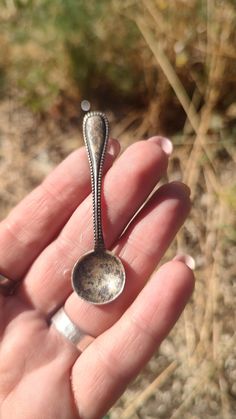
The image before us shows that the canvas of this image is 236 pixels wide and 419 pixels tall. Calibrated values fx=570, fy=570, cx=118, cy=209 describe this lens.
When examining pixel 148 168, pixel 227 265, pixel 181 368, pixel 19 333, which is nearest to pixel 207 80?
pixel 227 265

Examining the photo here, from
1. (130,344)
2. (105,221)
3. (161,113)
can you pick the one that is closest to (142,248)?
(105,221)

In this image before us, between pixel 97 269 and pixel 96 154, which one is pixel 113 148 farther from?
pixel 97 269

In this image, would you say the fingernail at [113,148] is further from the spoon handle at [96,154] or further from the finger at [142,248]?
the finger at [142,248]

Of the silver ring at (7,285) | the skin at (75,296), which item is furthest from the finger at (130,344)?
the silver ring at (7,285)

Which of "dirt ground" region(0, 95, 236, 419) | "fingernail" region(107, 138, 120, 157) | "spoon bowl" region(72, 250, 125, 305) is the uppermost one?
"fingernail" region(107, 138, 120, 157)

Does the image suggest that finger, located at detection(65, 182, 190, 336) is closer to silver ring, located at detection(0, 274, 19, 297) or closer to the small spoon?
the small spoon

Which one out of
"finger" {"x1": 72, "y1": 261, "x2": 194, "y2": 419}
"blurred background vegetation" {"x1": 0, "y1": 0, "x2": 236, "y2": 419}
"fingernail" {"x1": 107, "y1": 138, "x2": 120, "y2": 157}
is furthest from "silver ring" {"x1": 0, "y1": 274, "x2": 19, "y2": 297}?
"blurred background vegetation" {"x1": 0, "y1": 0, "x2": 236, "y2": 419}
